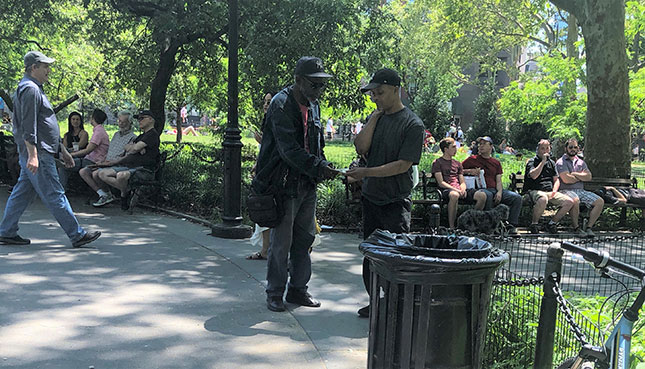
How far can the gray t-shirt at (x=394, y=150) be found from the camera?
4.46 meters

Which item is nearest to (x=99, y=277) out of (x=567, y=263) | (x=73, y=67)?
(x=567, y=263)

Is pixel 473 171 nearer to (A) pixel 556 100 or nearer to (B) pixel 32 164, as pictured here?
(B) pixel 32 164

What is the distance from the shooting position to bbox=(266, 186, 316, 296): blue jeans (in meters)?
4.89

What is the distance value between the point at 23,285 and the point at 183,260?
1697 millimetres

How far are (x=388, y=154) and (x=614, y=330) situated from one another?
230cm

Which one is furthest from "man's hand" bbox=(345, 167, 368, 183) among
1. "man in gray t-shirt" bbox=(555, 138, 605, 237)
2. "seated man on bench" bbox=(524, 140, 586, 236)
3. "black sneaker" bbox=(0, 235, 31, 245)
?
"man in gray t-shirt" bbox=(555, 138, 605, 237)

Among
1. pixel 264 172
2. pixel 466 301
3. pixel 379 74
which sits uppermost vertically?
pixel 379 74

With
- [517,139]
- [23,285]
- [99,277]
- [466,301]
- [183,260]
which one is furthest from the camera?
[517,139]

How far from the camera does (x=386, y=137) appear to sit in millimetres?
4582

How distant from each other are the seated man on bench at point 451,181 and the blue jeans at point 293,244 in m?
4.34

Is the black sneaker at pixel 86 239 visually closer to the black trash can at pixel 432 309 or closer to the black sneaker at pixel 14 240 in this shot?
the black sneaker at pixel 14 240

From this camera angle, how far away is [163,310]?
481 centimetres

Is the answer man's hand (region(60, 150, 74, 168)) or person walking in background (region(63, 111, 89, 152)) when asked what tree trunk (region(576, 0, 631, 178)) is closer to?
man's hand (region(60, 150, 74, 168))

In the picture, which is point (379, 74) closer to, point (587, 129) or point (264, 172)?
point (264, 172)
